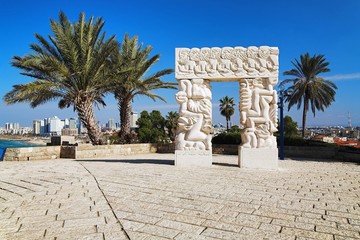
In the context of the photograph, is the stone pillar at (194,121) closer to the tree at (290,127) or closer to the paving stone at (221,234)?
the paving stone at (221,234)

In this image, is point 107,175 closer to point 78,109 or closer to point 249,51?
point 249,51

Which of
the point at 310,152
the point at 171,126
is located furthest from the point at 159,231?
the point at 171,126

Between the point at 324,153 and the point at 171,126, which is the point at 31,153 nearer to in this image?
the point at 324,153

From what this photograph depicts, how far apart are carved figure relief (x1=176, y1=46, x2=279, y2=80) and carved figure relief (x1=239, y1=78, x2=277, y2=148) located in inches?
13.3

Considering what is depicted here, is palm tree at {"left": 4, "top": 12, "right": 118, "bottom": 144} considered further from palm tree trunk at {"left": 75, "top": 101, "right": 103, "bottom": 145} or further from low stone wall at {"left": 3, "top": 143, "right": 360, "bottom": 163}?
low stone wall at {"left": 3, "top": 143, "right": 360, "bottom": 163}

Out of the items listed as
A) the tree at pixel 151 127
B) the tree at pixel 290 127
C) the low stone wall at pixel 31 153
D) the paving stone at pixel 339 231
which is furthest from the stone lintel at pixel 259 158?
the tree at pixel 290 127

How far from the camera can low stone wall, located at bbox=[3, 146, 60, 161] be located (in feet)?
34.9

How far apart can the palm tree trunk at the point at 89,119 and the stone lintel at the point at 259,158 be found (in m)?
8.34

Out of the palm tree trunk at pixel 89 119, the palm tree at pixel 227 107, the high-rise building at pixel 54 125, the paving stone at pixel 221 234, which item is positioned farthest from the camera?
the high-rise building at pixel 54 125

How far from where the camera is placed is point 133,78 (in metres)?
14.2

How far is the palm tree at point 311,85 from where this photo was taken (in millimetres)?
20062

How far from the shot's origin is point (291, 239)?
2898mm

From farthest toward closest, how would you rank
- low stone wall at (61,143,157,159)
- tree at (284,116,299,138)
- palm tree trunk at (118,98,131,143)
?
tree at (284,116,299,138) < palm tree trunk at (118,98,131,143) < low stone wall at (61,143,157,159)

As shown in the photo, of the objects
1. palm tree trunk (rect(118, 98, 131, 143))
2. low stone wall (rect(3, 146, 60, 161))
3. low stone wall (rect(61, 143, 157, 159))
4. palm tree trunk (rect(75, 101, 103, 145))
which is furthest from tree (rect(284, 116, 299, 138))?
low stone wall (rect(3, 146, 60, 161))
